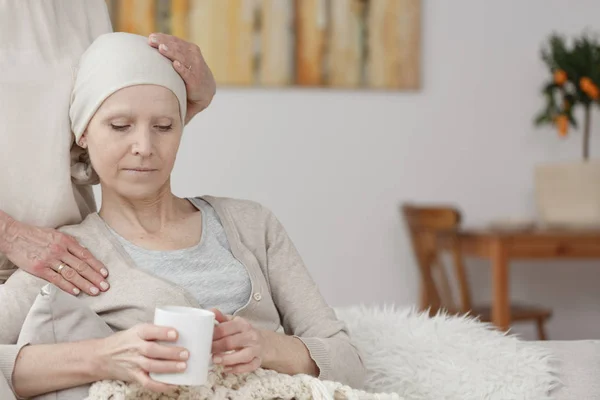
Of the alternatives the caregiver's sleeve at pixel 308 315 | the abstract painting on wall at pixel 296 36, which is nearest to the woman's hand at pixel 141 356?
the caregiver's sleeve at pixel 308 315

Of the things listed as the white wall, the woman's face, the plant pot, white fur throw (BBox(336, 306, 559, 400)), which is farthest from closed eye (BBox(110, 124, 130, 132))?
the plant pot

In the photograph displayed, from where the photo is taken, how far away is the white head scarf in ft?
4.68

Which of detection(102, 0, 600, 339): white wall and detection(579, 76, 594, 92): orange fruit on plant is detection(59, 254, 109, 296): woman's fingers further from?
detection(579, 76, 594, 92): orange fruit on plant

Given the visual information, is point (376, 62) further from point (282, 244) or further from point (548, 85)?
point (282, 244)

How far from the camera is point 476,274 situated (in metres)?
4.20

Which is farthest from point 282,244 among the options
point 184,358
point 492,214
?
point 492,214

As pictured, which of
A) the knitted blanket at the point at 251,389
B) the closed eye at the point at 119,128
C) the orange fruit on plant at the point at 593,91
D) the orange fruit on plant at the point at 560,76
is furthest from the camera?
the orange fruit on plant at the point at 560,76

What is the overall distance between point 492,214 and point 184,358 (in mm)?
3321

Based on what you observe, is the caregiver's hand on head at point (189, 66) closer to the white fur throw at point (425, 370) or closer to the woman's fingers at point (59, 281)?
the woman's fingers at point (59, 281)

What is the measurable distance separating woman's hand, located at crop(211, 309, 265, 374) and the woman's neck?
0.34 m

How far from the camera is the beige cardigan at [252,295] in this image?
1364 mm

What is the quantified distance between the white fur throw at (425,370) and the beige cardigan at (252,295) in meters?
0.10

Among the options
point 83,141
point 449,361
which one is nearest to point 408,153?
point 449,361

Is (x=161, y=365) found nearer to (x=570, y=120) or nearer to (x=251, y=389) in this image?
(x=251, y=389)
